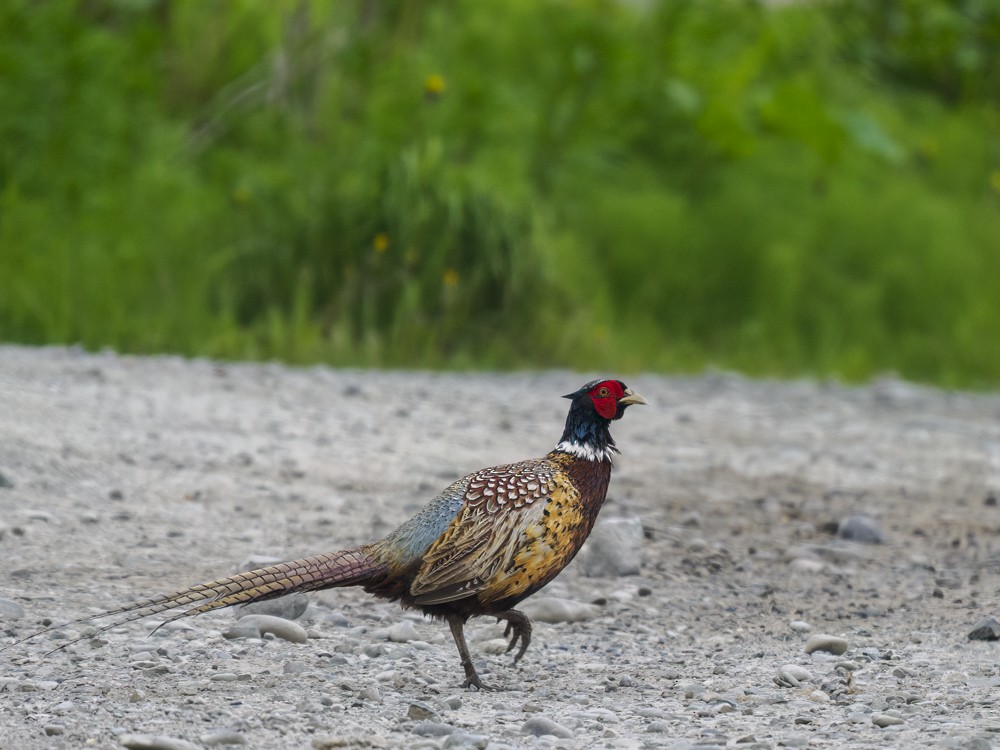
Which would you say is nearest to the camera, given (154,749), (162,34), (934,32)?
(154,749)

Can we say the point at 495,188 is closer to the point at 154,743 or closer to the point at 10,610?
the point at 10,610

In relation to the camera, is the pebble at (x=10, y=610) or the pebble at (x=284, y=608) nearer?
the pebble at (x=10, y=610)

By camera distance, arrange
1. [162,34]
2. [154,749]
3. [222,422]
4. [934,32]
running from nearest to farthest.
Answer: [154,749], [222,422], [162,34], [934,32]

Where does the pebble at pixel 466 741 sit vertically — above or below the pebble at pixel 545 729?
below

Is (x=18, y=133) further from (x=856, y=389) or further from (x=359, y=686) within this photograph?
(x=359, y=686)

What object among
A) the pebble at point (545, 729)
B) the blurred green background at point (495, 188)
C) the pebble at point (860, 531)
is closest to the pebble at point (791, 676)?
the pebble at point (545, 729)

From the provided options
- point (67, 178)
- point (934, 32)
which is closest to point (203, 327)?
point (67, 178)

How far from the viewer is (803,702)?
3758mm

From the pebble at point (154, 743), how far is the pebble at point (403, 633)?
115cm

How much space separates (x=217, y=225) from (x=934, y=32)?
9376mm

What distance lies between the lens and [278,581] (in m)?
3.63

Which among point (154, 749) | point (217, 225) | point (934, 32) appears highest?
point (934, 32)

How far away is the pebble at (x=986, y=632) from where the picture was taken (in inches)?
173

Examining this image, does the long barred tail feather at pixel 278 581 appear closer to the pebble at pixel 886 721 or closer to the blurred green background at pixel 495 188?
the pebble at pixel 886 721
